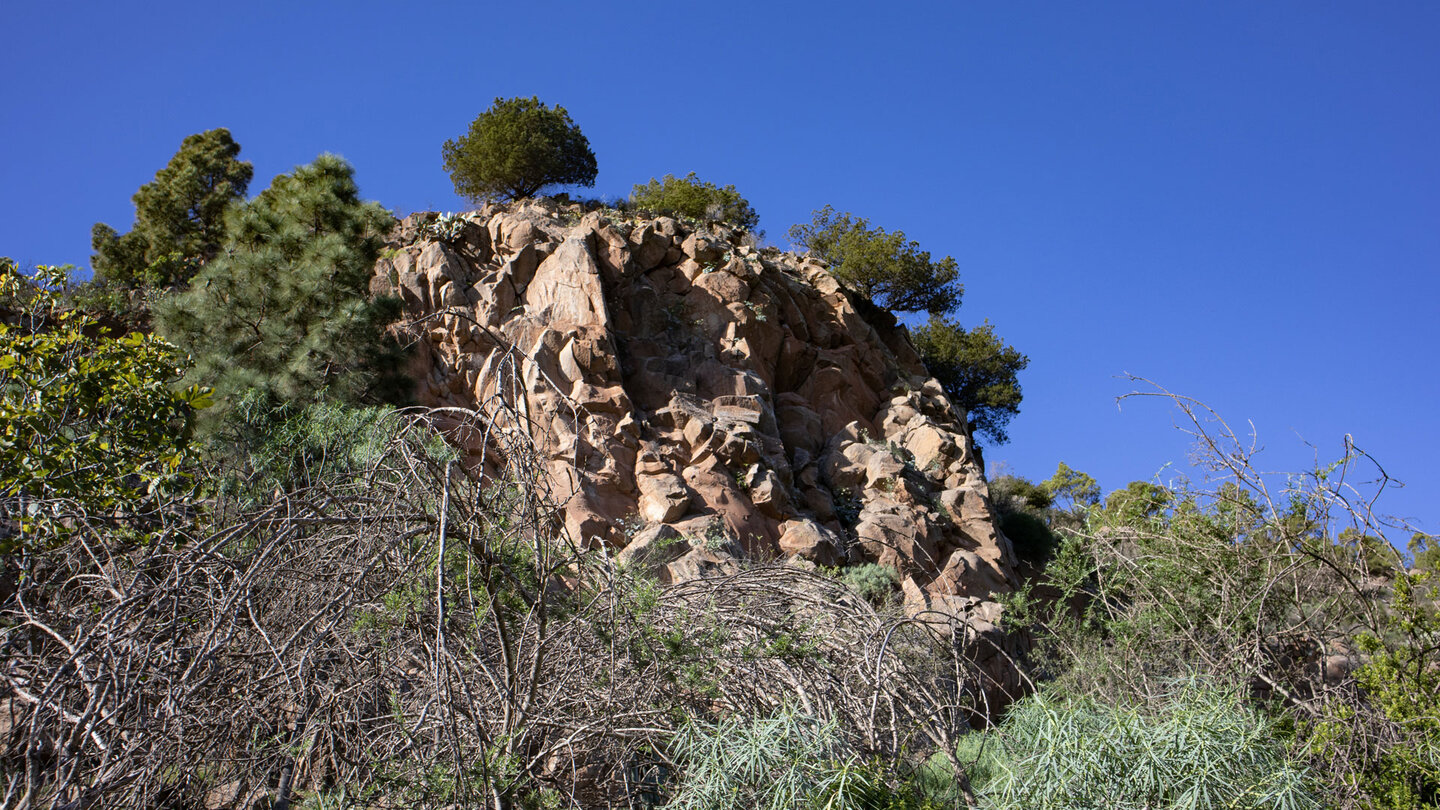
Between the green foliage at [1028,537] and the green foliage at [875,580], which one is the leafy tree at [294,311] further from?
the green foliage at [1028,537]

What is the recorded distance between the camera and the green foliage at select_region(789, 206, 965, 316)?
21422 mm

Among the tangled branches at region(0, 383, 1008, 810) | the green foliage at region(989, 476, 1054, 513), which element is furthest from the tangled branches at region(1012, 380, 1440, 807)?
the green foliage at region(989, 476, 1054, 513)

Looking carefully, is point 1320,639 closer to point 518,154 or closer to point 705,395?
point 705,395

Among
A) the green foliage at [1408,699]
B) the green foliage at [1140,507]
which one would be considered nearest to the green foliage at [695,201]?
the green foliage at [1140,507]

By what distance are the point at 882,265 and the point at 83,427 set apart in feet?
57.3

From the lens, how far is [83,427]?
663cm

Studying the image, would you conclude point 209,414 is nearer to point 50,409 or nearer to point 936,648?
point 50,409

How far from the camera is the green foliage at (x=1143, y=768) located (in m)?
3.78

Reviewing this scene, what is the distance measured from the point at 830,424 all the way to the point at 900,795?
12.8m

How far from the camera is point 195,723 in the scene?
3.68 metres

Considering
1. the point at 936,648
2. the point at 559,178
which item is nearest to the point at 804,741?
the point at 936,648

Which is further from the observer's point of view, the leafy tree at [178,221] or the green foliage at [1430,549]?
the leafy tree at [178,221]

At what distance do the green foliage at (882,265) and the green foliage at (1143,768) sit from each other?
17.3m

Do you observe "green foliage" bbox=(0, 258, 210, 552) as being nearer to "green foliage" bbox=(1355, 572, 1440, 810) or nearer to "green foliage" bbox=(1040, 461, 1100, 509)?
"green foliage" bbox=(1355, 572, 1440, 810)
